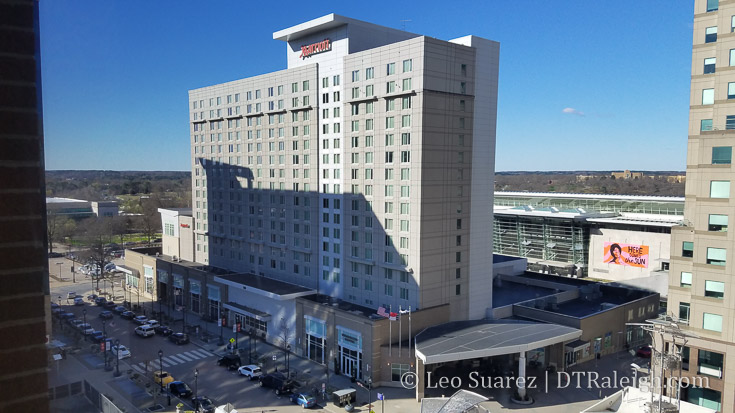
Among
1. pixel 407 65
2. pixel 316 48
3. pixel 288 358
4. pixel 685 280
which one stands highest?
pixel 316 48

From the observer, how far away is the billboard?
189 ft

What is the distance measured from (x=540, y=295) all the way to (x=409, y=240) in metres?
15.7

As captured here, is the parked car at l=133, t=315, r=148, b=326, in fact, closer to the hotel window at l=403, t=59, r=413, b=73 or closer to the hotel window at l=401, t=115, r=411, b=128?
the hotel window at l=401, t=115, r=411, b=128

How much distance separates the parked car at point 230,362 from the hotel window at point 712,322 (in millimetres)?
27878

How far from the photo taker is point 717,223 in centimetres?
2653

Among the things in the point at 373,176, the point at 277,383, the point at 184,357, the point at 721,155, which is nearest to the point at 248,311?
the point at 184,357

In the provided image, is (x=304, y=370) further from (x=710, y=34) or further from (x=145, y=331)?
(x=710, y=34)

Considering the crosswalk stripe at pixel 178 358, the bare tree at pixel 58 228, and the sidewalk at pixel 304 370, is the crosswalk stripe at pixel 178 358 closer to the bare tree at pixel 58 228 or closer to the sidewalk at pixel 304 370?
the sidewalk at pixel 304 370

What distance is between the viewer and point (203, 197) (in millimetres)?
54625

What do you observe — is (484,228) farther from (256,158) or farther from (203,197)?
(203,197)

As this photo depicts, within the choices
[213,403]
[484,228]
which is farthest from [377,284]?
[213,403]

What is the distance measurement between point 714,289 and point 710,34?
44.9ft

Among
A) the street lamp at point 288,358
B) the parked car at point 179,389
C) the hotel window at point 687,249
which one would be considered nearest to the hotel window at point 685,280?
the hotel window at point 687,249

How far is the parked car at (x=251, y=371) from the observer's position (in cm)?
3319
